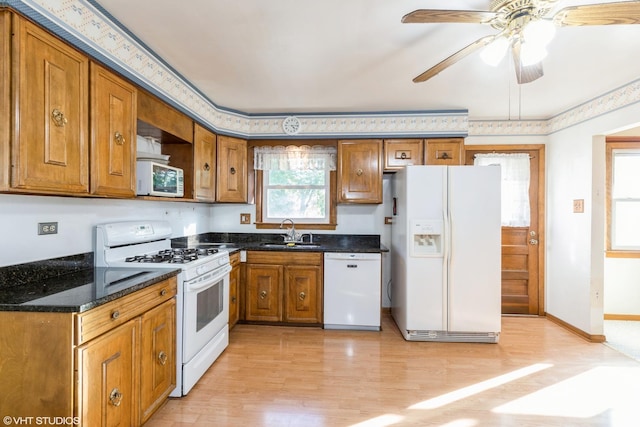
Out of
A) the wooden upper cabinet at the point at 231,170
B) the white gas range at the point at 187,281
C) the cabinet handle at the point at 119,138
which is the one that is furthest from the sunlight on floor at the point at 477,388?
the wooden upper cabinet at the point at 231,170

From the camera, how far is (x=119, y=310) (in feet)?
5.12

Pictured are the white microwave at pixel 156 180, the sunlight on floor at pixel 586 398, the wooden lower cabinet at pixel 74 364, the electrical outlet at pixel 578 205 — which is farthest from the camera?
the electrical outlet at pixel 578 205

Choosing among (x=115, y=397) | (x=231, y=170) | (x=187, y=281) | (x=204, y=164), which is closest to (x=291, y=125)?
(x=231, y=170)

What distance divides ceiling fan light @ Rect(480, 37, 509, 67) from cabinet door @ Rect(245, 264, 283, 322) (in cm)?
266

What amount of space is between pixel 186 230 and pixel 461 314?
10.1 feet

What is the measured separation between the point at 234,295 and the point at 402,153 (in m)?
2.51

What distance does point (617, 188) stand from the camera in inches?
151

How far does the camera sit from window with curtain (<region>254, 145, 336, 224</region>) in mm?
3949

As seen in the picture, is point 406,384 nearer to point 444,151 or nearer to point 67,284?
point 67,284

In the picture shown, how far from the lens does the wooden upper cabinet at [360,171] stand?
12.1ft

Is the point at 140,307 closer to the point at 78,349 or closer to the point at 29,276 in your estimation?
the point at 78,349

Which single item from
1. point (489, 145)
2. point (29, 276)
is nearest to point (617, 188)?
point (489, 145)

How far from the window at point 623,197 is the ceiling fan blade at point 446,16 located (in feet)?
11.5

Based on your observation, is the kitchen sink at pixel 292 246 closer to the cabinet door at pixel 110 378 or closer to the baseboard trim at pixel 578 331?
the cabinet door at pixel 110 378
